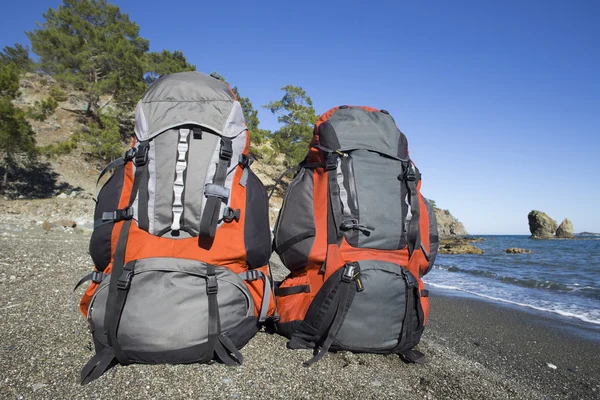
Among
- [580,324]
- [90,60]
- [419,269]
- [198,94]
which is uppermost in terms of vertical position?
[90,60]

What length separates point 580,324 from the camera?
568cm

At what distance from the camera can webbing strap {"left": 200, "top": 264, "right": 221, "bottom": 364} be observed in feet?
6.90

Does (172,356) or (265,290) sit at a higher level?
(265,290)

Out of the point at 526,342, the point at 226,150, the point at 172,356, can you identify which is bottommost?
the point at 526,342

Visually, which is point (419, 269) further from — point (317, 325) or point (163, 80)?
point (163, 80)

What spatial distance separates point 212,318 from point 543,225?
299 ft

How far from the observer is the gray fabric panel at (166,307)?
2.00 m

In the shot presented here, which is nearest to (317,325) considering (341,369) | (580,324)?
(341,369)

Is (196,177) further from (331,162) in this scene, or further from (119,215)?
(331,162)

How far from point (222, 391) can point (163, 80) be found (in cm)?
236

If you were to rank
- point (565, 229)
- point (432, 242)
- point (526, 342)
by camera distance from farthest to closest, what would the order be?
point (565, 229) → point (526, 342) → point (432, 242)

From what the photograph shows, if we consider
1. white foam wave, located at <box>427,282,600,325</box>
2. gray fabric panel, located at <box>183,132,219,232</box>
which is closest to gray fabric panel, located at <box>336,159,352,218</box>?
gray fabric panel, located at <box>183,132,219,232</box>

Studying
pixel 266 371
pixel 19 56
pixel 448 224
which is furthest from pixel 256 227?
pixel 448 224

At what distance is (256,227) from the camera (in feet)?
8.24
